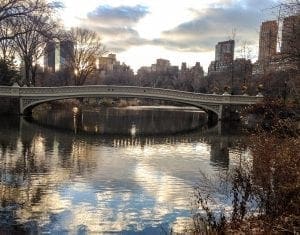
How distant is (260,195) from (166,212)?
11.5 ft

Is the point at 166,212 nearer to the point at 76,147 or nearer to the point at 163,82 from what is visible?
the point at 76,147

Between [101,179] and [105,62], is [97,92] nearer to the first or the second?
[101,179]

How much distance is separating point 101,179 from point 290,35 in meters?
7.17

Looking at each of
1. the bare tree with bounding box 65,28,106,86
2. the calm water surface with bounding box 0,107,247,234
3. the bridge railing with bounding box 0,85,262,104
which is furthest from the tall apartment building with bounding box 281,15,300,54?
the bare tree with bounding box 65,28,106,86

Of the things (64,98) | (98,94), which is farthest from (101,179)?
(64,98)

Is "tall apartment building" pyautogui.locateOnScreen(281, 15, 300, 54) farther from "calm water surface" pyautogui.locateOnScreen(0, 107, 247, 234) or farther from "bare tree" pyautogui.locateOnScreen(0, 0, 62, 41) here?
"bare tree" pyautogui.locateOnScreen(0, 0, 62, 41)

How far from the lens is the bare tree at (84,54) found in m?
72.6

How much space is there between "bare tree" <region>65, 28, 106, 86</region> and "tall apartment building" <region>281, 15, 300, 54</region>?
199 feet

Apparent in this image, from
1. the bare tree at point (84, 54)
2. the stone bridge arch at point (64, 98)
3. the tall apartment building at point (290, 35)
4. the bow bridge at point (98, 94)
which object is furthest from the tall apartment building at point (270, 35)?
the bare tree at point (84, 54)

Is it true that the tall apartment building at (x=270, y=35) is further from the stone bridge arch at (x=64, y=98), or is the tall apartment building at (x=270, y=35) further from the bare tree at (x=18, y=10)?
the stone bridge arch at (x=64, y=98)

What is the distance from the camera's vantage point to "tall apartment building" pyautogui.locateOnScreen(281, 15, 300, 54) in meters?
11.6

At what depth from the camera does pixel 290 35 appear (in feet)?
41.2

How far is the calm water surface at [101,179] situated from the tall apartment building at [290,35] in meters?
4.83

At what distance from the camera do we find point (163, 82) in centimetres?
10862
